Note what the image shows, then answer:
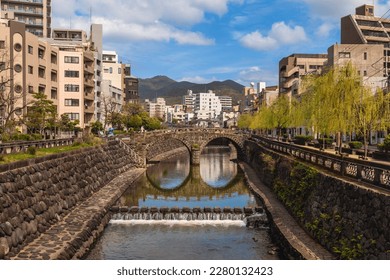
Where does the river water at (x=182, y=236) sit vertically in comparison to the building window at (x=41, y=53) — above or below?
below

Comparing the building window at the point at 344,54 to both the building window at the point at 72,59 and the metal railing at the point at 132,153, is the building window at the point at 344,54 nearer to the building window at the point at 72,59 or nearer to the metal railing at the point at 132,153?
the metal railing at the point at 132,153

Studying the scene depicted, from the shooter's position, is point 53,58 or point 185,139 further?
point 185,139

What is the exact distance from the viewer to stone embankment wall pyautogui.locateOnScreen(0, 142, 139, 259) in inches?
792

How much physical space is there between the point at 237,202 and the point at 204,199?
4280 mm

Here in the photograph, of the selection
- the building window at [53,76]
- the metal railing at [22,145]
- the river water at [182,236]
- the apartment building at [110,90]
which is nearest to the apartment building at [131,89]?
the apartment building at [110,90]

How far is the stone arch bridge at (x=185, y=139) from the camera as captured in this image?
224 feet

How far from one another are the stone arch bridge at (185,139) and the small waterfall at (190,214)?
34954 millimetres

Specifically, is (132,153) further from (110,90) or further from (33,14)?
(33,14)

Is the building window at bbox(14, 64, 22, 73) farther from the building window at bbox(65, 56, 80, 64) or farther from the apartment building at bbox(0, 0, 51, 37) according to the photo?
the apartment building at bbox(0, 0, 51, 37)

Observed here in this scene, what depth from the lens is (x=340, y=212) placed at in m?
20.4

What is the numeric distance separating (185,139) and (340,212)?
59244 millimetres

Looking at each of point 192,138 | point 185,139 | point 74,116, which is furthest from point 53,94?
point 192,138

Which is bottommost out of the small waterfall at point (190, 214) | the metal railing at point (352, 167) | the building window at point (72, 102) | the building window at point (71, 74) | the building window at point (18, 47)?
the small waterfall at point (190, 214)

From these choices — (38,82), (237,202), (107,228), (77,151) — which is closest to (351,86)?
(237,202)
